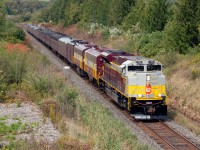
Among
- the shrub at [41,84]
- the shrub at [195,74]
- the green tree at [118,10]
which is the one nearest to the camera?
the shrub at [41,84]

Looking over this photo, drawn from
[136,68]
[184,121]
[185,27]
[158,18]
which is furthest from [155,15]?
[184,121]

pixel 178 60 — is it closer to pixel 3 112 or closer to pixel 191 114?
pixel 191 114

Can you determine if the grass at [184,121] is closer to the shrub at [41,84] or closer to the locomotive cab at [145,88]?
the locomotive cab at [145,88]

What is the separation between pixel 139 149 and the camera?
15078mm

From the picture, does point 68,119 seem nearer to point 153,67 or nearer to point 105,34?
point 153,67

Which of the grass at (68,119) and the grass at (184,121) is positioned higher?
the grass at (68,119)

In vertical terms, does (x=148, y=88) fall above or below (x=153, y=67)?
below

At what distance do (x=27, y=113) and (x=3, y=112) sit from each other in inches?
43.1

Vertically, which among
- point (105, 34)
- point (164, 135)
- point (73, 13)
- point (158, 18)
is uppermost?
point (73, 13)

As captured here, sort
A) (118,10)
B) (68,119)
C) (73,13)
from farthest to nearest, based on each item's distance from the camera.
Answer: (73,13), (118,10), (68,119)

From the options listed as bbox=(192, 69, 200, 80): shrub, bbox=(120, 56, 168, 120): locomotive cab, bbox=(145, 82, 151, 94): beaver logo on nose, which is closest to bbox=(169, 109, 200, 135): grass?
bbox=(120, 56, 168, 120): locomotive cab

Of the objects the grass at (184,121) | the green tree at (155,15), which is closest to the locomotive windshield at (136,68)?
the grass at (184,121)

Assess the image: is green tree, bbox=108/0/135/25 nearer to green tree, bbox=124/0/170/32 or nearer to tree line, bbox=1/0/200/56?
tree line, bbox=1/0/200/56

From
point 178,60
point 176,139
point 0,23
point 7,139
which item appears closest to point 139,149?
point 176,139
